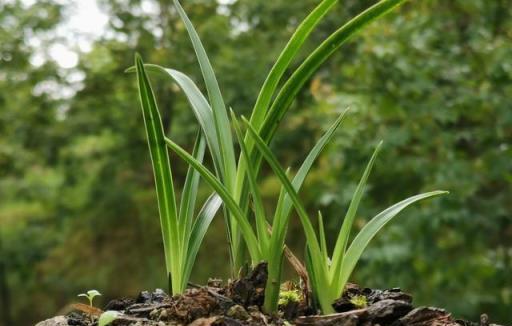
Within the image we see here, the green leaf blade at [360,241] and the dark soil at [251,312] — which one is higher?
the green leaf blade at [360,241]

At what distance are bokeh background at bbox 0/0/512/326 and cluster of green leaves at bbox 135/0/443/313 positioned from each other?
2946mm

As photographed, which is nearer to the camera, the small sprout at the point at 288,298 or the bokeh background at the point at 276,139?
the small sprout at the point at 288,298

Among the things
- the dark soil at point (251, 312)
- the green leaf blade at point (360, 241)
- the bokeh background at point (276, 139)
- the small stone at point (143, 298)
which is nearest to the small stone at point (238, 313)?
the dark soil at point (251, 312)

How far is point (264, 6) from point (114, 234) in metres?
3.05

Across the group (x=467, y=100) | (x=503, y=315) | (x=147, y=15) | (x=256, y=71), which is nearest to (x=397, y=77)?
(x=467, y=100)

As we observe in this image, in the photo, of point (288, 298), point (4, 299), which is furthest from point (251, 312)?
point (4, 299)

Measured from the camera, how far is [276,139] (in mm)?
5273

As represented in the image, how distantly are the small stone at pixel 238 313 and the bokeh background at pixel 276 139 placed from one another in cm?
318

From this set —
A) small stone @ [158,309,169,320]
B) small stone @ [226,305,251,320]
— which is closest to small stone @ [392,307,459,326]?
small stone @ [226,305,251,320]

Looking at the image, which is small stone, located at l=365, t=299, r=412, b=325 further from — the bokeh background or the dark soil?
the bokeh background

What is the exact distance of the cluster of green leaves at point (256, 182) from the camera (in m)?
1.33

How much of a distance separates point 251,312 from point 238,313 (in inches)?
1.6

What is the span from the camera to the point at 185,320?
130 cm

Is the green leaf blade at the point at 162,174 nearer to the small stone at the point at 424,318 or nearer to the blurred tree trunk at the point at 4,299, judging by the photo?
the small stone at the point at 424,318
